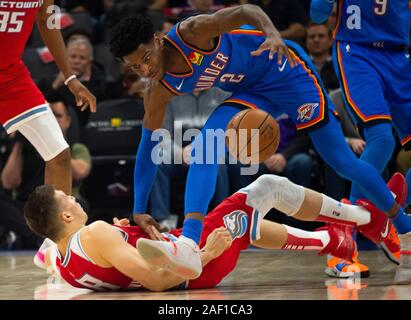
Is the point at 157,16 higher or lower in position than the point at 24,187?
higher

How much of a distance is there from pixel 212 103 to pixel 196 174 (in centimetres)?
296

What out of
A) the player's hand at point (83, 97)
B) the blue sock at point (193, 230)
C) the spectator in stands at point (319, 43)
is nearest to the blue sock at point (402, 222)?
the blue sock at point (193, 230)

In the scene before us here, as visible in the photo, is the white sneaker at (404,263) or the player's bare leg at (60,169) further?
the player's bare leg at (60,169)

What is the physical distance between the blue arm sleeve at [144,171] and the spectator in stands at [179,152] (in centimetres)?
207

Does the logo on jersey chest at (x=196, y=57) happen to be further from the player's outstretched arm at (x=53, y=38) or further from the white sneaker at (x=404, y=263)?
the white sneaker at (x=404, y=263)

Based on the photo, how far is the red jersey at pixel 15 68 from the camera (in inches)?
200

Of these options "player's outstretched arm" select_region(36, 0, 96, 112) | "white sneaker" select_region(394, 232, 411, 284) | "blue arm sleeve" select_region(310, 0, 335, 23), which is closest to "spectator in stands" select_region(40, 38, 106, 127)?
"player's outstretched arm" select_region(36, 0, 96, 112)

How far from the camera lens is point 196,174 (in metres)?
4.20

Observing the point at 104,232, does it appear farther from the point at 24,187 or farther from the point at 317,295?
the point at 24,187

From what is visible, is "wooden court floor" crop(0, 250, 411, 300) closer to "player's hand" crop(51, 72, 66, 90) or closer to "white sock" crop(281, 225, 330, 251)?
"white sock" crop(281, 225, 330, 251)

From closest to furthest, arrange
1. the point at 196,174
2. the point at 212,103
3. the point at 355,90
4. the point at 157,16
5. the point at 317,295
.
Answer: the point at 317,295, the point at 196,174, the point at 355,90, the point at 212,103, the point at 157,16

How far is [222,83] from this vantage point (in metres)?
4.70

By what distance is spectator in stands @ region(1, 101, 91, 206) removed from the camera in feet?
23.4

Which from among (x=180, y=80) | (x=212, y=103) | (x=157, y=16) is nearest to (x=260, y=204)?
(x=180, y=80)
